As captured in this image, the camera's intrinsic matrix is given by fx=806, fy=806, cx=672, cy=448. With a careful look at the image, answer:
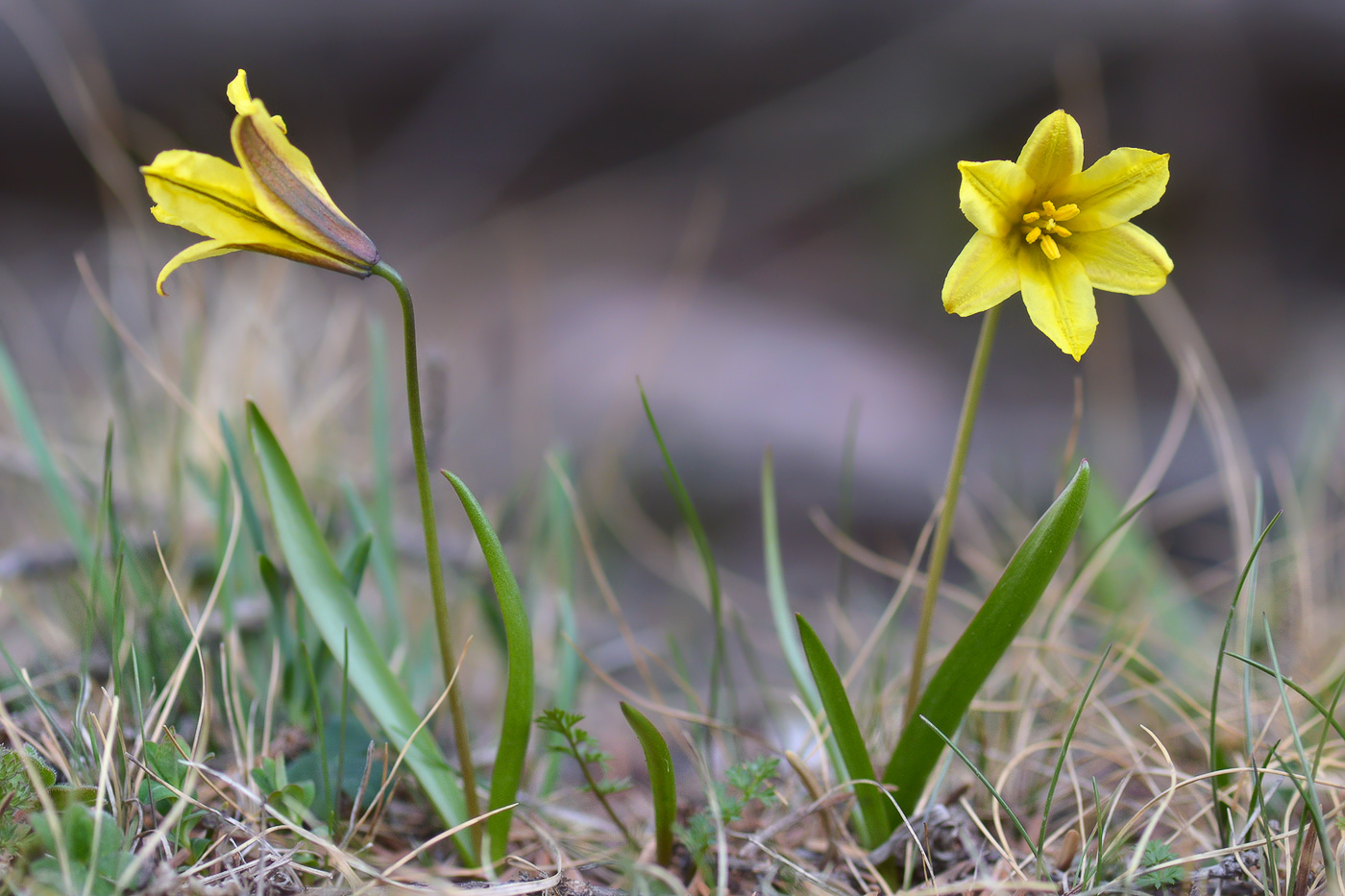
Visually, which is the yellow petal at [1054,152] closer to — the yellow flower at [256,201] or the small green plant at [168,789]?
the yellow flower at [256,201]

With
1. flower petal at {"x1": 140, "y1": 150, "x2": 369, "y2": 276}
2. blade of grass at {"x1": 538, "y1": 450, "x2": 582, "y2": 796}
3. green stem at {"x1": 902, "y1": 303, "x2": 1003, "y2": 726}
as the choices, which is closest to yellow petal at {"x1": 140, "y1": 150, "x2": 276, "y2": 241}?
flower petal at {"x1": 140, "y1": 150, "x2": 369, "y2": 276}

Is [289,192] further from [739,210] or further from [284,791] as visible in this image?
[739,210]

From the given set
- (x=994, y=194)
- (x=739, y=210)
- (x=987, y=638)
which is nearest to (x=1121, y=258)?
(x=994, y=194)

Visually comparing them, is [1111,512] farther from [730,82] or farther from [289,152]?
[730,82]

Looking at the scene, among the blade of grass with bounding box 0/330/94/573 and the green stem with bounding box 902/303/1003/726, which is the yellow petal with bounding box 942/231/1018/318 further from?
the blade of grass with bounding box 0/330/94/573

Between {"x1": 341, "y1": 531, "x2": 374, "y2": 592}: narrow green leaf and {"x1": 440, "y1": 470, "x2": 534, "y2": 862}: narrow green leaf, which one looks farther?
{"x1": 341, "y1": 531, "x2": 374, "y2": 592}: narrow green leaf

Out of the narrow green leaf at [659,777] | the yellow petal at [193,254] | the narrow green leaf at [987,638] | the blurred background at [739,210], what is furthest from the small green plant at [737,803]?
the blurred background at [739,210]

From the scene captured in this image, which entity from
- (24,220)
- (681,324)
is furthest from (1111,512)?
(24,220)
